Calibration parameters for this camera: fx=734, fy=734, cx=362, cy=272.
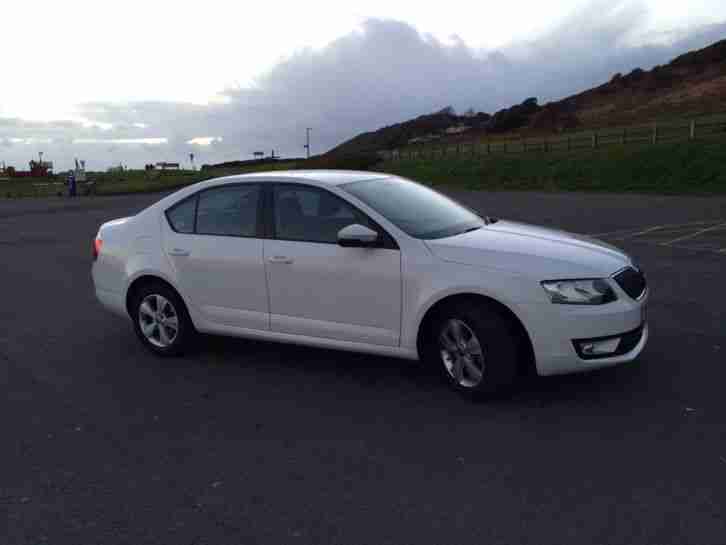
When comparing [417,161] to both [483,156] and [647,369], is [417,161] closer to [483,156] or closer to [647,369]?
[483,156]

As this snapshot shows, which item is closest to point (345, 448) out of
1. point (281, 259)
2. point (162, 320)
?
point (281, 259)

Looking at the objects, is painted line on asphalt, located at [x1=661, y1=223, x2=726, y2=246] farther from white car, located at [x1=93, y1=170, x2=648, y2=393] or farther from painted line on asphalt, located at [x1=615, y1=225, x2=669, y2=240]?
white car, located at [x1=93, y1=170, x2=648, y2=393]

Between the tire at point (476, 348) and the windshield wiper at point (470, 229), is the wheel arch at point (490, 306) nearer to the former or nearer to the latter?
the tire at point (476, 348)

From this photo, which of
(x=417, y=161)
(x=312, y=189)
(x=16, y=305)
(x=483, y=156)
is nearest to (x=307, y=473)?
(x=312, y=189)

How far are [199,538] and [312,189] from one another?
3.10 metres

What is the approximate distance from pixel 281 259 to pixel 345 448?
5.97ft

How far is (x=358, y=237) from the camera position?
5258mm

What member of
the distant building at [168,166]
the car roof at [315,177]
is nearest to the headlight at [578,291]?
the car roof at [315,177]

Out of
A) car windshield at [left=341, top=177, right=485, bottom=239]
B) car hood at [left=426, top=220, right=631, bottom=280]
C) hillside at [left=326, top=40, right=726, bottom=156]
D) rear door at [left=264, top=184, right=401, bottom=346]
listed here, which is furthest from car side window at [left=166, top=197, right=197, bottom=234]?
hillside at [left=326, top=40, right=726, bottom=156]

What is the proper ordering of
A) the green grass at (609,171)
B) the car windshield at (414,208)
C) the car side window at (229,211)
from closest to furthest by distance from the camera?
the car windshield at (414,208), the car side window at (229,211), the green grass at (609,171)

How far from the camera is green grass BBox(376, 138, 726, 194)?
2797 centimetres

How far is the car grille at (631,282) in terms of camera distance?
16.6 ft

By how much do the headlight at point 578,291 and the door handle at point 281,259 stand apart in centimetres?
196

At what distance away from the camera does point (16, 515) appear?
377 cm
